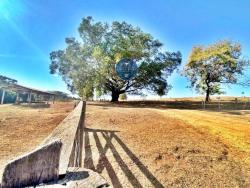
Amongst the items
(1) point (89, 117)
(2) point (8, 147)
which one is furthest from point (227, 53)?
(2) point (8, 147)

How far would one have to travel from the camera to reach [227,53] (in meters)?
44.8

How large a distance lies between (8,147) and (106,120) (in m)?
6.23

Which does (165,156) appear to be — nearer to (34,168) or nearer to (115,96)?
(34,168)

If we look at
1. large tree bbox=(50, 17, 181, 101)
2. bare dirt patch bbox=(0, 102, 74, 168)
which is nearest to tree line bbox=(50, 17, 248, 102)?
large tree bbox=(50, 17, 181, 101)

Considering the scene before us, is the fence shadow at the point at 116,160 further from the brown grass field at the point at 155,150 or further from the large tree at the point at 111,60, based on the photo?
the large tree at the point at 111,60

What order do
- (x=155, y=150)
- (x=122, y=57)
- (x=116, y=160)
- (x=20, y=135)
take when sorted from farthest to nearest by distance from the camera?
(x=122, y=57)
(x=20, y=135)
(x=155, y=150)
(x=116, y=160)

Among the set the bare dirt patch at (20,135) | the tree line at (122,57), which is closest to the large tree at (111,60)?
the tree line at (122,57)

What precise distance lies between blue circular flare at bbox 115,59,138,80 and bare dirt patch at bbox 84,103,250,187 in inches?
945

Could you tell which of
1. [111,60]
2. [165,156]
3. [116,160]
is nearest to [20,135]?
[116,160]

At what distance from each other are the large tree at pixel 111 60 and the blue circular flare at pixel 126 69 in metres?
0.57

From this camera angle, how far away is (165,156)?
9.28 m

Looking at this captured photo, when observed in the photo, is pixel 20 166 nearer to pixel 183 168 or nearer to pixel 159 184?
pixel 159 184

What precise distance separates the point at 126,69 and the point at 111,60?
344 centimetres

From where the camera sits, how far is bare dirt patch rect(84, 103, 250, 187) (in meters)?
7.69
